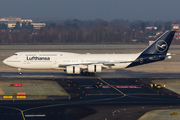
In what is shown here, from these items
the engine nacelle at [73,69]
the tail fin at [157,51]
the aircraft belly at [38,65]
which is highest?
the tail fin at [157,51]

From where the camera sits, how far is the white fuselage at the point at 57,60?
59500 mm

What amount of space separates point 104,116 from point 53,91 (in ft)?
48.0

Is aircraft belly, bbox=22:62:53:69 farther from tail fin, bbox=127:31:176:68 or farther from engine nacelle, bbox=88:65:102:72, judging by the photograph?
tail fin, bbox=127:31:176:68

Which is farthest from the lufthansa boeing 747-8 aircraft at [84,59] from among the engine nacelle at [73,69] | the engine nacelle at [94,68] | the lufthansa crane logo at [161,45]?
the engine nacelle at [73,69]

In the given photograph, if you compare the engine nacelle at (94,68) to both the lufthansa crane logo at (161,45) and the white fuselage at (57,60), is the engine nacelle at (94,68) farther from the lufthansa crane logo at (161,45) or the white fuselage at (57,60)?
the lufthansa crane logo at (161,45)

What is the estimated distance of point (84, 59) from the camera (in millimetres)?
60125

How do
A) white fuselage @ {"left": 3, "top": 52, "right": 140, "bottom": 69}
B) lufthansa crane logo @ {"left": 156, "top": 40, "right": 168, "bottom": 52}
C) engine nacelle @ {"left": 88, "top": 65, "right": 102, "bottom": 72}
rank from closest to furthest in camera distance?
engine nacelle @ {"left": 88, "top": 65, "right": 102, "bottom": 72}
white fuselage @ {"left": 3, "top": 52, "right": 140, "bottom": 69}
lufthansa crane logo @ {"left": 156, "top": 40, "right": 168, "bottom": 52}

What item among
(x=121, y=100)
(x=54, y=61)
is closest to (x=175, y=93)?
(x=121, y=100)

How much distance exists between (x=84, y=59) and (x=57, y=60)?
5.35 m

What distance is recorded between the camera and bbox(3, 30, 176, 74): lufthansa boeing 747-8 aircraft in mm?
59516

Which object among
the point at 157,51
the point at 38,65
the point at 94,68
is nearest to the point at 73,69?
the point at 94,68

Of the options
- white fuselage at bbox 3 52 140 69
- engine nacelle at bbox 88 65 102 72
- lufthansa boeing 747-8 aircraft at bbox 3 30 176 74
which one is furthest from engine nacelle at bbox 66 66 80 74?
engine nacelle at bbox 88 65 102 72

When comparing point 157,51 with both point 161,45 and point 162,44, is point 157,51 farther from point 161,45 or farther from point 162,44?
point 162,44

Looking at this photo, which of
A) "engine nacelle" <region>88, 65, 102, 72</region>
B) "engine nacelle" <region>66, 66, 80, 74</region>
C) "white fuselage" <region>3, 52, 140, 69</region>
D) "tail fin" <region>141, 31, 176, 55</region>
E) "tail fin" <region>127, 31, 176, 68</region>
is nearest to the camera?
"engine nacelle" <region>66, 66, 80, 74</region>
